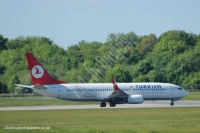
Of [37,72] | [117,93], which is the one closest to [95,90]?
[117,93]

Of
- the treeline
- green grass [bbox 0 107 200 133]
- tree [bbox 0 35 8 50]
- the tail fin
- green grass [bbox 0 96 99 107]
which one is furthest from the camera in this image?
tree [bbox 0 35 8 50]

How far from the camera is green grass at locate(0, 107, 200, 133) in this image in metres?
41.9

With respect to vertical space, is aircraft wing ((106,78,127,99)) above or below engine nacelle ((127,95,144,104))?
above

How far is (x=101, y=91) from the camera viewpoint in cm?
7331

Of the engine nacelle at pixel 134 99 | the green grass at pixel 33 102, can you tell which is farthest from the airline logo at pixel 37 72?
the engine nacelle at pixel 134 99

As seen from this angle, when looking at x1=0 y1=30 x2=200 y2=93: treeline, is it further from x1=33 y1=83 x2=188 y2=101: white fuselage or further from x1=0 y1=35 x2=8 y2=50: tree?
x1=33 y1=83 x2=188 y2=101: white fuselage

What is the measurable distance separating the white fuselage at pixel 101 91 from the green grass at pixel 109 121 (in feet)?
37.0

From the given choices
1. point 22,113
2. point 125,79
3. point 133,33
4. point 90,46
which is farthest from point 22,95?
point 133,33

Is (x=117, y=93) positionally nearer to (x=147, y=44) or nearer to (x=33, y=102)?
(x=33, y=102)

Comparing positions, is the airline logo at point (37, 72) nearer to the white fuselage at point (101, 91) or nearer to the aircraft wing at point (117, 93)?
the white fuselage at point (101, 91)

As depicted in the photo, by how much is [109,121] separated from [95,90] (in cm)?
2372

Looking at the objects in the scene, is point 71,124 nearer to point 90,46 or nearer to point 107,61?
point 107,61

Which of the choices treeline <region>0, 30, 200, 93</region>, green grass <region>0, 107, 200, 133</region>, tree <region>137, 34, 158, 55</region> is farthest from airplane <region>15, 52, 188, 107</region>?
tree <region>137, 34, 158, 55</region>

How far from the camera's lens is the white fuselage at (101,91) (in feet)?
234
